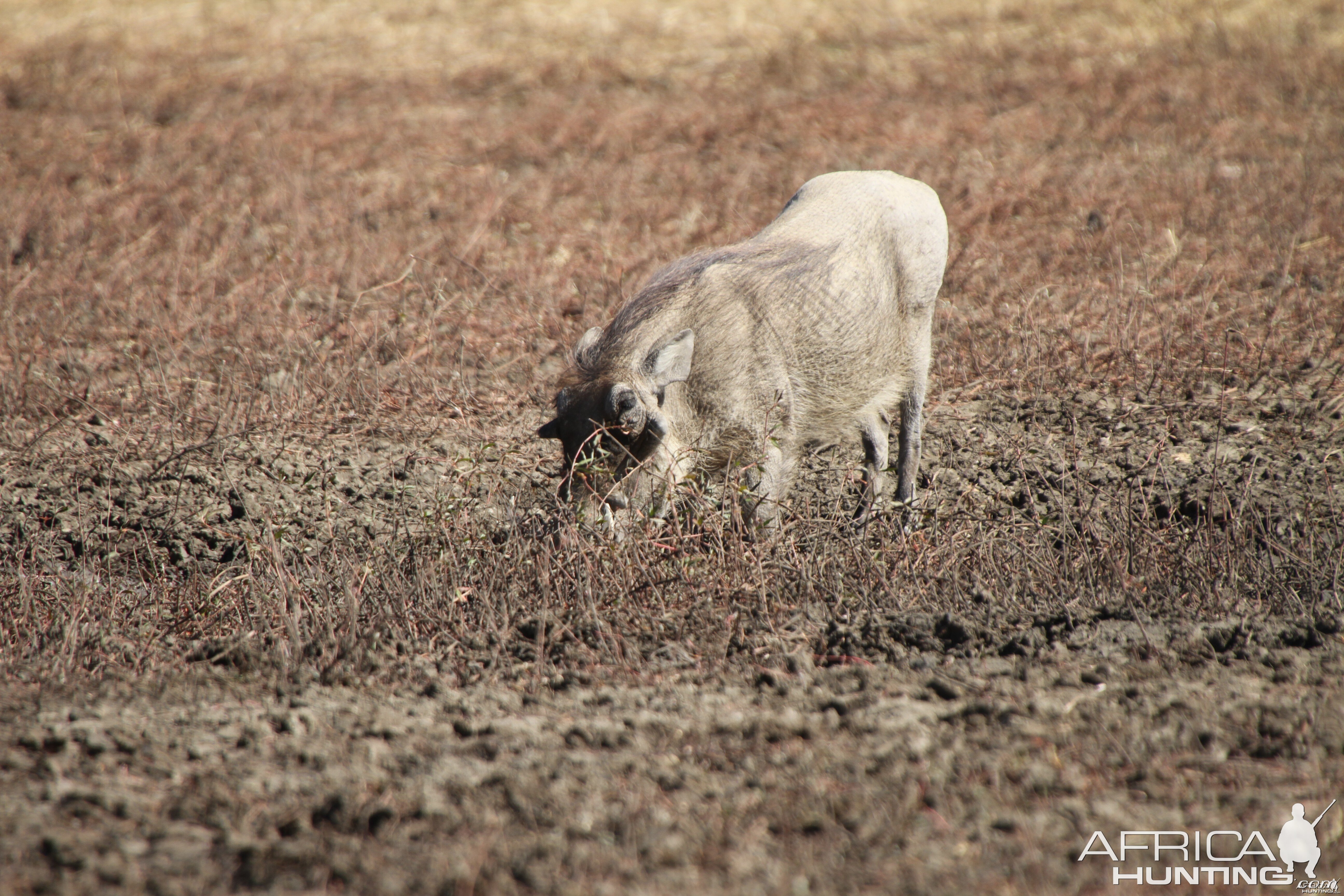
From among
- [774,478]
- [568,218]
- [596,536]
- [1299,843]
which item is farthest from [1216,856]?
[568,218]

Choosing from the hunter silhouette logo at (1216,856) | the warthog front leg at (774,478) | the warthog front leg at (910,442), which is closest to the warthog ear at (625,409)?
the warthog front leg at (774,478)

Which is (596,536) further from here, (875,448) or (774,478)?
(875,448)

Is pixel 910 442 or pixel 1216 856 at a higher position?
pixel 1216 856

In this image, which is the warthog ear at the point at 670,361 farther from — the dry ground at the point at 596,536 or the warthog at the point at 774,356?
the dry ground at the point at 596,536

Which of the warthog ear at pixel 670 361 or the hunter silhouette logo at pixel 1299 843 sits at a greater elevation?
the warthog ear at pixel 670 361

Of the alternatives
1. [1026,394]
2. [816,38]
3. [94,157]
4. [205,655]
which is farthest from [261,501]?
[816,38]

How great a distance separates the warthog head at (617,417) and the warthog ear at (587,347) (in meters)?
0.07

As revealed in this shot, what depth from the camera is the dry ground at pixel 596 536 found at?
2260mm

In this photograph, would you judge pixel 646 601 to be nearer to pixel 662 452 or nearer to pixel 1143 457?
pixel 662 452

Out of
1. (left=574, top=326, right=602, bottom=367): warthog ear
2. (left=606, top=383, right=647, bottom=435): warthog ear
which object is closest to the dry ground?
(left=606, top=383, right=647, bottom=435): warthog ear

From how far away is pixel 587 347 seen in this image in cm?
409

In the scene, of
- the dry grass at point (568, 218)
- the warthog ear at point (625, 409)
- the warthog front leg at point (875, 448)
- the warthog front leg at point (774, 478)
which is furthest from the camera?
the warthog front leg at point (875, 448)

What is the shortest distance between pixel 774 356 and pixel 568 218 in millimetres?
4378

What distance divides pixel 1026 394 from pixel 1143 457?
0.82m
